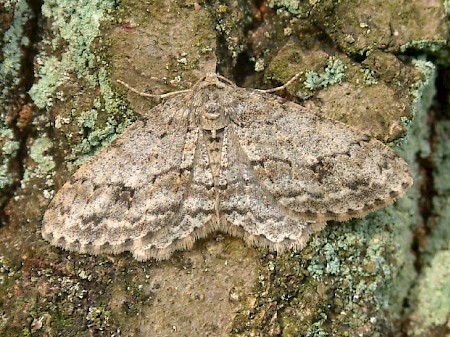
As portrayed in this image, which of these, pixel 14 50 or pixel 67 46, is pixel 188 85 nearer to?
pixel 67 46

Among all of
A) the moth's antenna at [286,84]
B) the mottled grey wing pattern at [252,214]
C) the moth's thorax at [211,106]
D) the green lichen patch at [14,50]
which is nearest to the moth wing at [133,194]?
the moth's thorax at [211,106]

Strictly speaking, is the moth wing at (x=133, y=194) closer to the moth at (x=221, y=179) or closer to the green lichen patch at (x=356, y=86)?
the moth at (x=221, y=179)

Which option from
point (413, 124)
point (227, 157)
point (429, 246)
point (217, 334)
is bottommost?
point (217, 334)

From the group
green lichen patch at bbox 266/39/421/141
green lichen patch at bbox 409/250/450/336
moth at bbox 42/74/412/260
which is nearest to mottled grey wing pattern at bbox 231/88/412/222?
moth at bbox 42/74/412/260

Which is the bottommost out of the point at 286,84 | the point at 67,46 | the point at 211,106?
the point at 211,106

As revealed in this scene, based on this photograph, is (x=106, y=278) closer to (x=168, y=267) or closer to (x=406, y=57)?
(x=168, y=267)

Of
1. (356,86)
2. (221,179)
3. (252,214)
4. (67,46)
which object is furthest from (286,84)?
(67,46)

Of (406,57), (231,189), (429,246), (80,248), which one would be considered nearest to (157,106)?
(231,189)
